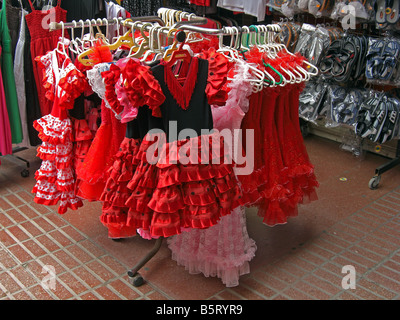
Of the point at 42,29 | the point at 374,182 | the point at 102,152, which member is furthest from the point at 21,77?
the point at 374,182

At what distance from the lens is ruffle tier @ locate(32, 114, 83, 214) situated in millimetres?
2465

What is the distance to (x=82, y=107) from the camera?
2525mm

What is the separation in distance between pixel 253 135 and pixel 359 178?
1764 mm

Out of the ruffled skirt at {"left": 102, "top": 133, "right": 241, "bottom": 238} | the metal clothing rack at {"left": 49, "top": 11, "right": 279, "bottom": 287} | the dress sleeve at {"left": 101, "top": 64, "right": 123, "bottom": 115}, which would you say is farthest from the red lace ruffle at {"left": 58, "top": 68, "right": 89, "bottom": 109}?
the ruffled skirt at {"left": 102, "top": 133, "right": 241, "bottom": 238}

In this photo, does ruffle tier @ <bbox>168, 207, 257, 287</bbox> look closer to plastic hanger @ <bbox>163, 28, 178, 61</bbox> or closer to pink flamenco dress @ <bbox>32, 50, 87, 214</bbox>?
pink flamenco dress @ <bbox>32, 50, 87, 214</bbox>

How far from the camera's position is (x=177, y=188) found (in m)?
2.01

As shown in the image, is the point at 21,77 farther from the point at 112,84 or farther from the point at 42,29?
the point at 112,84

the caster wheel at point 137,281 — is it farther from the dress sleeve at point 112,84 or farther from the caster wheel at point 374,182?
the caster wheel at point 374,182

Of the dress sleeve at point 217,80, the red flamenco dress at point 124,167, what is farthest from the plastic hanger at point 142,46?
the dress sleeve at point 217,80

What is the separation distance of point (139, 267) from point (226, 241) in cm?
55

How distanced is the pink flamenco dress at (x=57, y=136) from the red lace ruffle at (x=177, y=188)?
0.63 metres

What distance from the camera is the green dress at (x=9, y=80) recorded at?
11.0ft

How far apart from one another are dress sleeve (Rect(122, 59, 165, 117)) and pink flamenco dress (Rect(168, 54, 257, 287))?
475 mm
